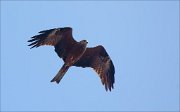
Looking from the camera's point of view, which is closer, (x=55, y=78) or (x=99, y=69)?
(x=55, y=78)

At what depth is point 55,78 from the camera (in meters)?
14.6

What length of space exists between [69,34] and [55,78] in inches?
61.2

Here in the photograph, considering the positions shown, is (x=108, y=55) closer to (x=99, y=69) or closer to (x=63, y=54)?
(x=99, y=69)

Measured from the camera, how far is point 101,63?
52.5 ft

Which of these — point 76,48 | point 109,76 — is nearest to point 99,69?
point 109,76

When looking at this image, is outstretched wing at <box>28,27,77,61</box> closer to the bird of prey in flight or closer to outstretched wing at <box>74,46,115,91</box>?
the bird of prey in flight

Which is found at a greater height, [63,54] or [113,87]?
[63,54]

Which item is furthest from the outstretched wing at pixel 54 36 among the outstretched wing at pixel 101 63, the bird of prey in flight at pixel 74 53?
the outstretched wing at pixel 101 63

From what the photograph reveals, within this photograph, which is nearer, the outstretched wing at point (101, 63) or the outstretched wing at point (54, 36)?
the outstretched wing at point (54, 36)

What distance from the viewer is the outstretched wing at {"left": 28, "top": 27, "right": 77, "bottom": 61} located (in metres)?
15.1

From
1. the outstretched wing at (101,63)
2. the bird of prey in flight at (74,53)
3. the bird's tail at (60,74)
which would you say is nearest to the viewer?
the bird's tail at (60,74)

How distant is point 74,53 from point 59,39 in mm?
766

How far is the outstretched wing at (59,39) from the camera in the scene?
15.1 metres

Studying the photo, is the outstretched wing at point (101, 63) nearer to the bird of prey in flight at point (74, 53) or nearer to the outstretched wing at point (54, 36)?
the bird of prey in flight at point (74, 53)
